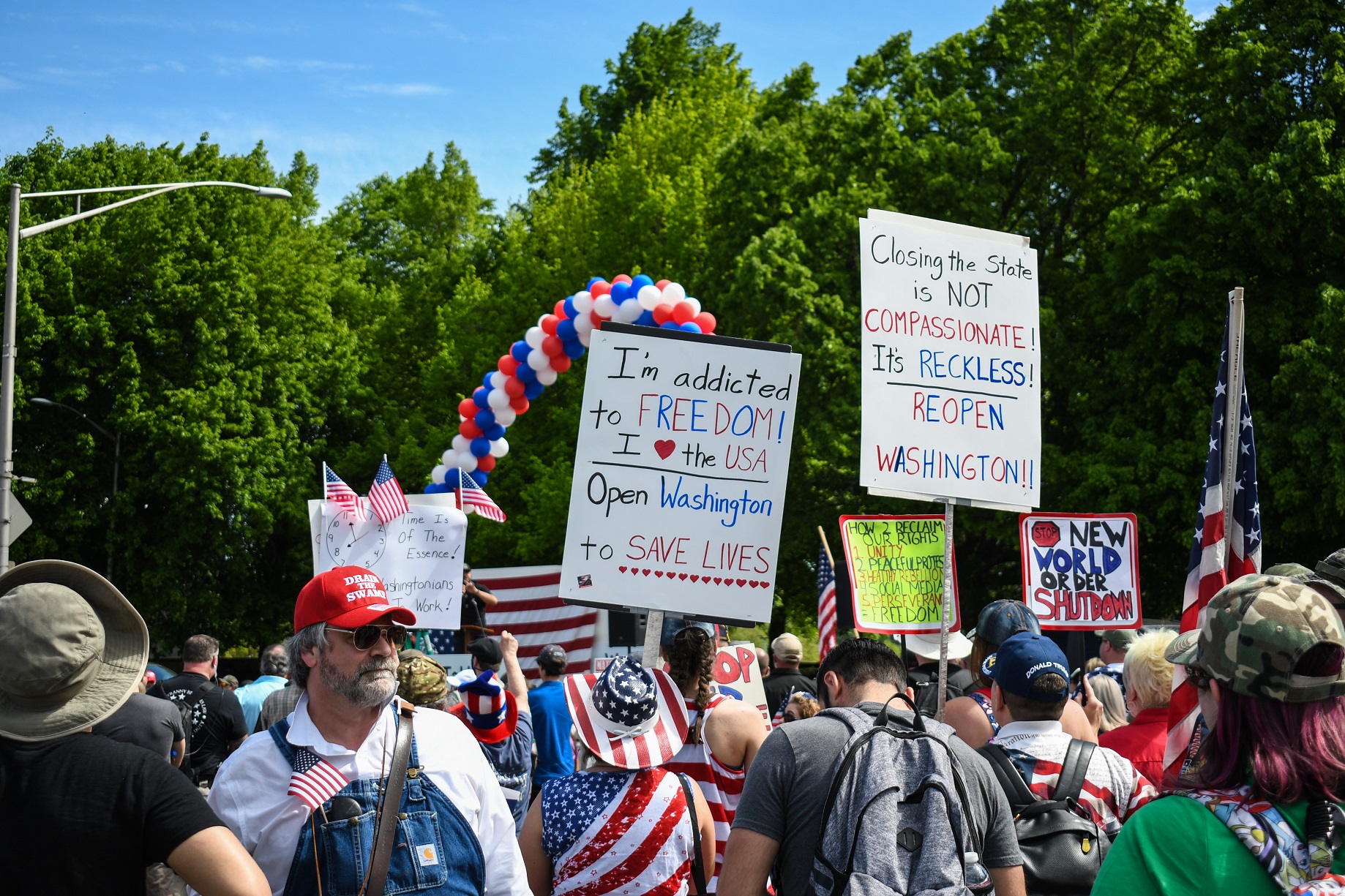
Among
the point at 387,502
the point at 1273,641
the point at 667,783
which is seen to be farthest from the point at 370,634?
the point at 387,502

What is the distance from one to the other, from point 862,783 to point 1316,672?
4.27ft

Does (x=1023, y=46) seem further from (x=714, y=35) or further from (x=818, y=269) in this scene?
(x=714, y=35)

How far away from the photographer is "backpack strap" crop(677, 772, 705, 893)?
4.30 m

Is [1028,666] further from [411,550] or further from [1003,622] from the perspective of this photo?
[411,550]

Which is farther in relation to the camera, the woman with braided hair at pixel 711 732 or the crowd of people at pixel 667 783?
the woman with braided hair at pixel 711 732

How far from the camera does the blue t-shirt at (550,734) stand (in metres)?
7.64

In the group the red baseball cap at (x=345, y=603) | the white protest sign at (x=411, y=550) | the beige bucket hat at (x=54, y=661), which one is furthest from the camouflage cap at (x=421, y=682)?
the white protest sign at (x=411, y=550)

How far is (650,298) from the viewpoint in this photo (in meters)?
10.7

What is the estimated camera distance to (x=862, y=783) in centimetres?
321

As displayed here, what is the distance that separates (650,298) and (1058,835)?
735 cm

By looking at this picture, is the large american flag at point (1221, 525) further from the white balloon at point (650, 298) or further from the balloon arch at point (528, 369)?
the balloon arch at point (528, 369)

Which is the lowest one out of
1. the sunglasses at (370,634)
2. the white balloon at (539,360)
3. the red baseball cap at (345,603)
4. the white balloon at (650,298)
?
the sunglasses at (370,634)

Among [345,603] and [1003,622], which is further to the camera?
[1003,622]

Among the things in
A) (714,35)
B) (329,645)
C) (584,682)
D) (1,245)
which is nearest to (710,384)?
(584,682)
